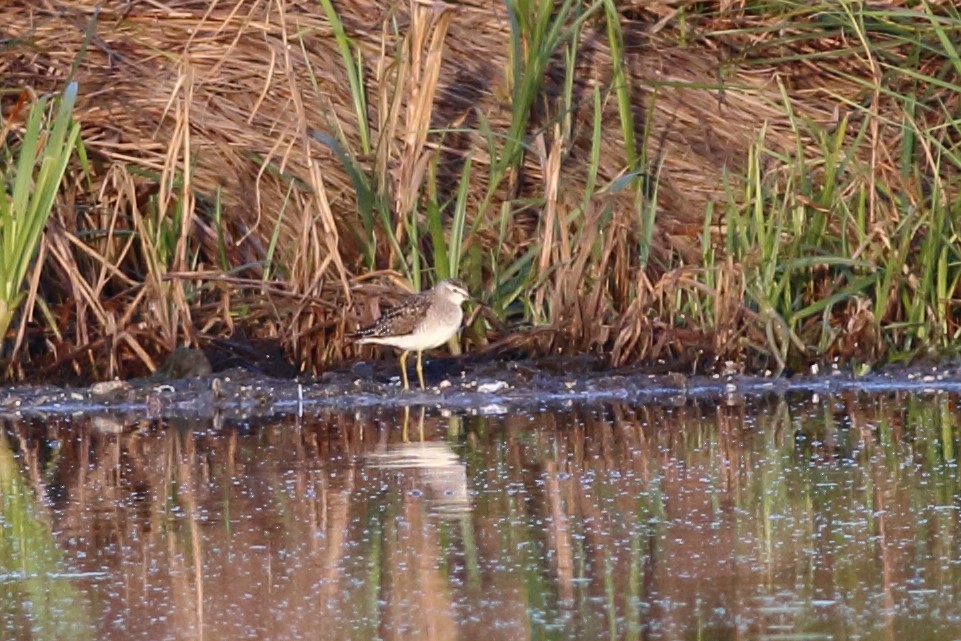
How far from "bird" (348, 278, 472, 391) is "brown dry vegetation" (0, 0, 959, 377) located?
0.39 metres

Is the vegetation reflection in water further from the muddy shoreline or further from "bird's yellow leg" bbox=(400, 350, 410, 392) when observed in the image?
"bird's yellow leg" bbox=(400, 350, 410, 392)

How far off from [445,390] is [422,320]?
41 cm

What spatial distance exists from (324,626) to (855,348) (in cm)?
538

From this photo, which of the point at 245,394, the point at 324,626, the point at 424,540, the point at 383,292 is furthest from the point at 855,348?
the point at 324,626

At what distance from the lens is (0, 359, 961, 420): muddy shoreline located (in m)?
8.76

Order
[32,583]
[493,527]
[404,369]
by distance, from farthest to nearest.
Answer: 1. [404,369]
2. [493,527]
3. [32,583]

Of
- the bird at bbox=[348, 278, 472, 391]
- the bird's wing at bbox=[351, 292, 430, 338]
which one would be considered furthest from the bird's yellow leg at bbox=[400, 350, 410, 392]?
the bird's wing at bbox=[351, 292, 430, 338]

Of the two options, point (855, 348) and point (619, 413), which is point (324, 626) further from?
point (855, 348)

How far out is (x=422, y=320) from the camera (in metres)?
8.81

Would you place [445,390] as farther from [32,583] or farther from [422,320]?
[32,583]

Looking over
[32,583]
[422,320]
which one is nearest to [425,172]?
[422,320]

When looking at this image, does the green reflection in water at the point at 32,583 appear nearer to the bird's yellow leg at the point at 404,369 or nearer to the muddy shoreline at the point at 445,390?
the muddy shoreline at the point at 445,390

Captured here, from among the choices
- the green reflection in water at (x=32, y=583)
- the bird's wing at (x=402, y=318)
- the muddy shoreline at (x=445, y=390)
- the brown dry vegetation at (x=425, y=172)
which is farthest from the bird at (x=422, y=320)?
the green reflection in water at (x=32, y=583)

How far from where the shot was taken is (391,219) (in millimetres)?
9781
